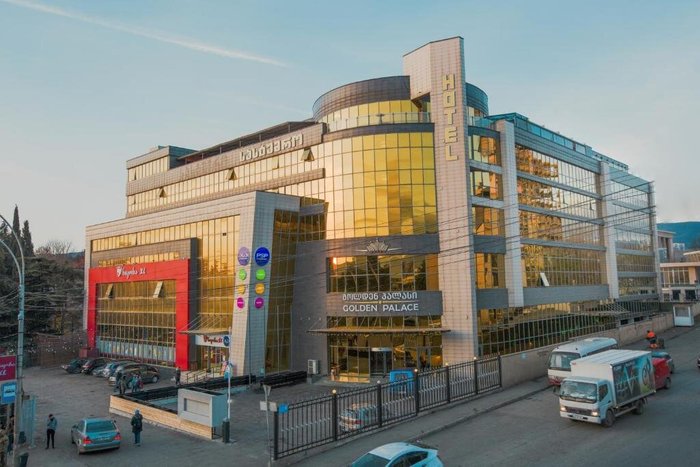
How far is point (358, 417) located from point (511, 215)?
27.3 meters

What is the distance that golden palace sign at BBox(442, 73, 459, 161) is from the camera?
128 feet

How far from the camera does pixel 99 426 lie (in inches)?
868

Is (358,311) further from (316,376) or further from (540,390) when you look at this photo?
(540,390)

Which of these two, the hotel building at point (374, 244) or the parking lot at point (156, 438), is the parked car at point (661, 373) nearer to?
the hotel building at point (374, 244)

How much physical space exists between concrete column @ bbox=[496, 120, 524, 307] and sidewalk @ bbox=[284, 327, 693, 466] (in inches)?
520

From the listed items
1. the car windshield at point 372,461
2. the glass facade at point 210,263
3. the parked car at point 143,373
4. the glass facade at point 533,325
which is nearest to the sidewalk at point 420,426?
the car windshield at point 372,461

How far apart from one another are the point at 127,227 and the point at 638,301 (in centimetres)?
6478

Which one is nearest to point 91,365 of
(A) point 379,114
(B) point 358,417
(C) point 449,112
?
(A) point 379,114

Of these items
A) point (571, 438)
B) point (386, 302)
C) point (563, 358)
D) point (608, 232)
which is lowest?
point (571, 438)

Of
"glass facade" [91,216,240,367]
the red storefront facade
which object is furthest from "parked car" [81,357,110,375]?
the red storefront facade

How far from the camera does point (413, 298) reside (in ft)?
124

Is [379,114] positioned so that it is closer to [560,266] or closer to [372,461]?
[560,266]

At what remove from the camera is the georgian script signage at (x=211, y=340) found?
131 ft

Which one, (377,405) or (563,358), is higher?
(563,358)
